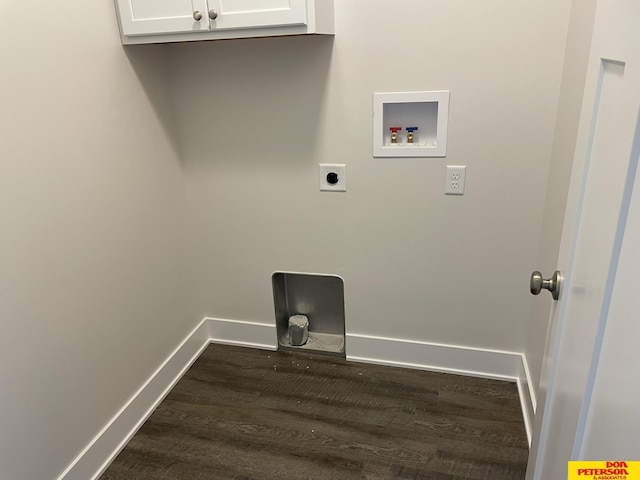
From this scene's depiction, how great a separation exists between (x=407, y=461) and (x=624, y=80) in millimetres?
1533

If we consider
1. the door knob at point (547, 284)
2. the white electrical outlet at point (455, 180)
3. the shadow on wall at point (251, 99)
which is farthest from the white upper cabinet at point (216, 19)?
the door knob at point (547, 284)

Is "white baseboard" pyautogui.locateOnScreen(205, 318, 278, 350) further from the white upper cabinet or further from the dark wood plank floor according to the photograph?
the white upper cabinet

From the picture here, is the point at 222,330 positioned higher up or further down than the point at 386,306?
further down

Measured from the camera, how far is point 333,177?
81.2 inches

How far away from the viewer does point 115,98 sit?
1.75m

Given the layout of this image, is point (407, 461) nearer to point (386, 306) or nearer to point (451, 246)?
point (386, 306)

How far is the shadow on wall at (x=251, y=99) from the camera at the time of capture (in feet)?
6.34

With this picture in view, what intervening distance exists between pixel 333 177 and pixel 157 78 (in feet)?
2.81

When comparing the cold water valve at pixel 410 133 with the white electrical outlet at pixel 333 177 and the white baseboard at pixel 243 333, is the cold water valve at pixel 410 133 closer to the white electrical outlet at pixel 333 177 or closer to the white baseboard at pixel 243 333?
the white electrical outlet at pixel 333 177

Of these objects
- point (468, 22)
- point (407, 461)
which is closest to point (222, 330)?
point (407, 461)

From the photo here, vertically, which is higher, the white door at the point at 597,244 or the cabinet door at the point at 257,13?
the cabinet door at the point at 257,13

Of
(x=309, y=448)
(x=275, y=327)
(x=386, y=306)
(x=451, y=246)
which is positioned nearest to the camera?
(x=309, y=448)

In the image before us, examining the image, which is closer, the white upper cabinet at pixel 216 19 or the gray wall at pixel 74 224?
the gray wall at pixel 74 224

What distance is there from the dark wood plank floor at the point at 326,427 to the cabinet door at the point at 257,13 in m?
1.56
